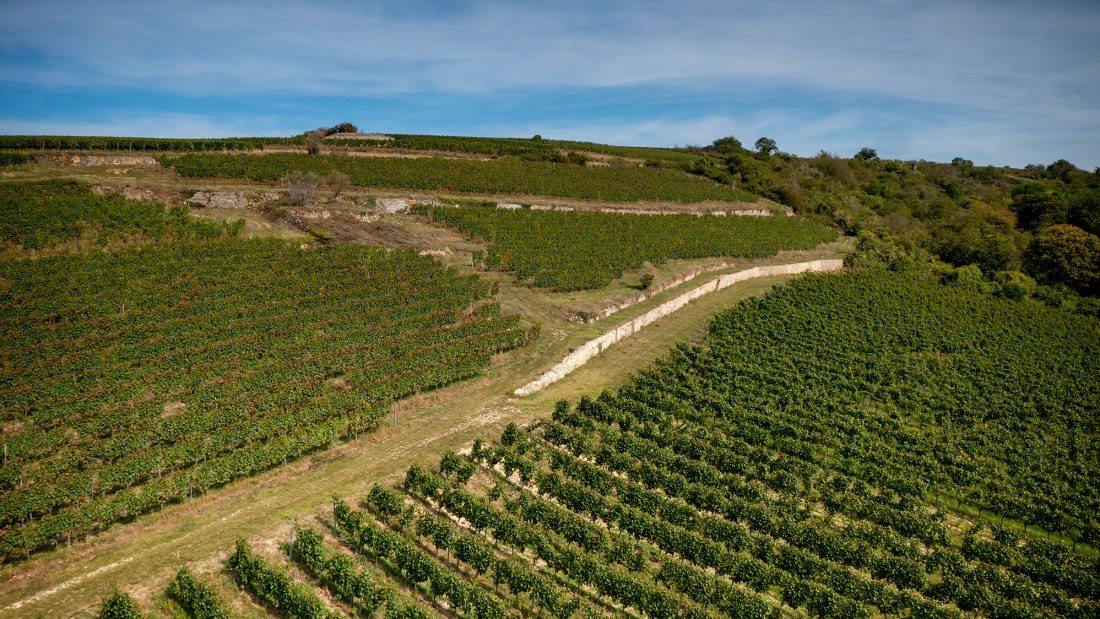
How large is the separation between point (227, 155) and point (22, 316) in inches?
1973

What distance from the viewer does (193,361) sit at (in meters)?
30.9

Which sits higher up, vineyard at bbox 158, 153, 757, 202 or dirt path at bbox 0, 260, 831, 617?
vineyard at bbox 158, 153, 757, 202

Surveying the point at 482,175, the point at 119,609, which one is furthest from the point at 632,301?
the point at 482,175

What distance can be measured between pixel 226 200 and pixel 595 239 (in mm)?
38043

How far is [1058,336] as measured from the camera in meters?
54.1

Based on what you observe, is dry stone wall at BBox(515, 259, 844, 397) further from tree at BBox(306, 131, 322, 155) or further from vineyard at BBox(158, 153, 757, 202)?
tree at BBox(306, 131, 322, 155)

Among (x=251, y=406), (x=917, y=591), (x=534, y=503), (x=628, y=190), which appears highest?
(x=628, y=190)

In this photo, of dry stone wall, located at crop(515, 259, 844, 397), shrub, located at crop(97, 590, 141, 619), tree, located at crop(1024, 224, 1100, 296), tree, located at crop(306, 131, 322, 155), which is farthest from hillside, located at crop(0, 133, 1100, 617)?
tree, located at crop(306, 131, 322, 155)

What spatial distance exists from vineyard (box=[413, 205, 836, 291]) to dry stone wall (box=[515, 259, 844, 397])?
5.12 metres

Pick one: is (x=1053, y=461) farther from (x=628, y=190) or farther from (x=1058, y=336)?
(x=628, y=190)

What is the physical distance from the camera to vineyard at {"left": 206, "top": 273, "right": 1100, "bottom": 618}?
19.0 metres

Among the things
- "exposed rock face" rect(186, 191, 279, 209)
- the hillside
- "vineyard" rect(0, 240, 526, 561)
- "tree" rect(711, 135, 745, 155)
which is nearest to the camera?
the hillside

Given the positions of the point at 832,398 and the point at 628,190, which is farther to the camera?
the point at 628,190

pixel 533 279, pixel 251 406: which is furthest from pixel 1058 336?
pixel 251 406
